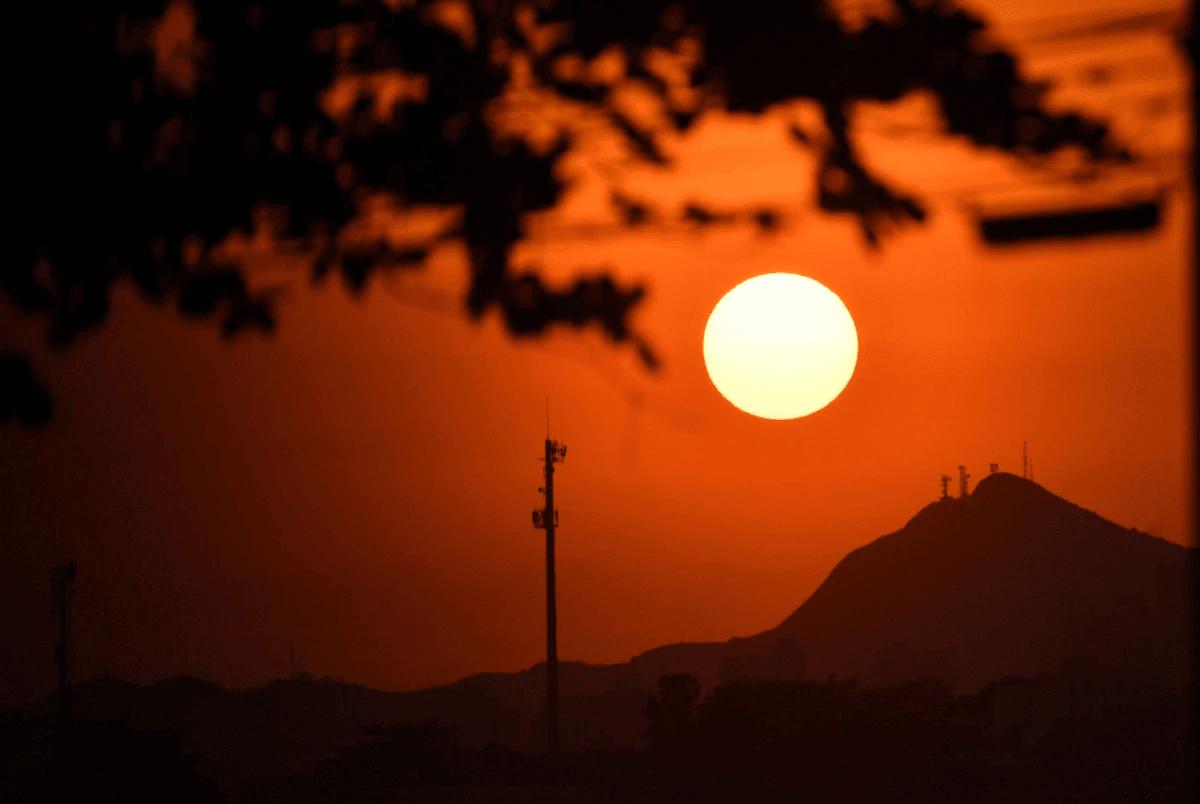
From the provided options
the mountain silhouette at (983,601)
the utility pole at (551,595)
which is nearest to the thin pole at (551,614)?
the utility pole at (551,595)

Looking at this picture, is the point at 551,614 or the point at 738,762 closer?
the point at 551,614

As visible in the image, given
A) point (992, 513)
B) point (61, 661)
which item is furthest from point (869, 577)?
point (61, 661)

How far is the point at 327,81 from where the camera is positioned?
6.46 metres

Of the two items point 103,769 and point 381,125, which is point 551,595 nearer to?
point 103,769

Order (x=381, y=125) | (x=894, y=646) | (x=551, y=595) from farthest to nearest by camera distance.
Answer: (x=894, y=646)
(x=551, y=595)
(x=381, y=125)

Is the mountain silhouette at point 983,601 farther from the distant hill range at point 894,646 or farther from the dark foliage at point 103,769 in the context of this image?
the dark foliage at point 103,769

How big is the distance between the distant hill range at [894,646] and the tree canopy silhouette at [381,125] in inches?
2128

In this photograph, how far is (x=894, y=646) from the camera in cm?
9675

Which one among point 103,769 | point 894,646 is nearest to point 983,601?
point 894,646

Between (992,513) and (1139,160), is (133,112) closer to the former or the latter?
(1139,160)

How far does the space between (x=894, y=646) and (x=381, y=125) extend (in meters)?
93.3

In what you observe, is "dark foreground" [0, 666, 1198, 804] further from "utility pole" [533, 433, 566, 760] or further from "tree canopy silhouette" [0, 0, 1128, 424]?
"tree canopy silhouette" [0, 0, 1128, 424]

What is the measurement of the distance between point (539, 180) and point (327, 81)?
924mm

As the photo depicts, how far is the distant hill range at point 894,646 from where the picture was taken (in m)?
76.7
